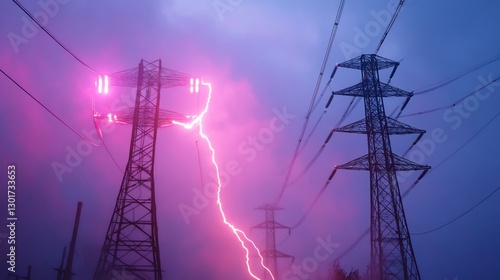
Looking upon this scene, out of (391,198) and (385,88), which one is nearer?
(391,198)

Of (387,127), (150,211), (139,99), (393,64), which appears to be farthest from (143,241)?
(393,64)

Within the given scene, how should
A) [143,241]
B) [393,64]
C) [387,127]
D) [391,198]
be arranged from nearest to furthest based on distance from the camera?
[143,241], [391,198], [387,127], [393,64]

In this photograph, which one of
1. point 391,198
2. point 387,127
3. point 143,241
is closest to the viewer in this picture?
point 143,241

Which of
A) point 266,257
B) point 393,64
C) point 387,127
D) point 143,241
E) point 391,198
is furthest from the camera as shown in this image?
point 266,257

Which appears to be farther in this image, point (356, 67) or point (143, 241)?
point (356, 67)

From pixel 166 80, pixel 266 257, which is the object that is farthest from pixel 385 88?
pixel 266 257

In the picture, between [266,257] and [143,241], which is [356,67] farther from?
[266,257]

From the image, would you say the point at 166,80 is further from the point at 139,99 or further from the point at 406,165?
the point at 406,165

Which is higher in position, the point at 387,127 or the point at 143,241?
the point at 387,127

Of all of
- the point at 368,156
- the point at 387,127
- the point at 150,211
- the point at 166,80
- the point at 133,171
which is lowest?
the point at 150,211
